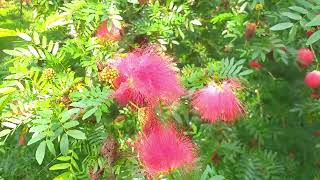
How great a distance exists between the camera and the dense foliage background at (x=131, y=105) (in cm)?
151

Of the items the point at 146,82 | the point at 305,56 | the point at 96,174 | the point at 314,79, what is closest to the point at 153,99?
the point at 146,82

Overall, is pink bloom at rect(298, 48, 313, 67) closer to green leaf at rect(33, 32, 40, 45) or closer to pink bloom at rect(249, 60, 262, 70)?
pink bloom at rect(249, 60, 262, 70)

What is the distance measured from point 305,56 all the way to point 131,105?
1156mm

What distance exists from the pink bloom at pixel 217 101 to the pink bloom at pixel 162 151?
248 millimetres

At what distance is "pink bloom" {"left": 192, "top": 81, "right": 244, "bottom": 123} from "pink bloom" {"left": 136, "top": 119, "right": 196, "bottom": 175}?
0.81 feet

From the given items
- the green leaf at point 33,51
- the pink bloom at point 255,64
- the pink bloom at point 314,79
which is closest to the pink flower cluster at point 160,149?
the green leaf at point 33,51

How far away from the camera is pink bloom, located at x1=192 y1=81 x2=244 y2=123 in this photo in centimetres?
166

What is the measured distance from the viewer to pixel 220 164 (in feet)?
7.89

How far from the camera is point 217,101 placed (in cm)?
168

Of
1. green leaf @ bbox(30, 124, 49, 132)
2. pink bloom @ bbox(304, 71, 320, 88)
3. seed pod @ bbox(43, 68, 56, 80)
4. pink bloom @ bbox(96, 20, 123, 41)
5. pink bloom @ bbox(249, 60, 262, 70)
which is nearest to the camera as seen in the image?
green leaf @ bbox(30, 124, 49, 132)

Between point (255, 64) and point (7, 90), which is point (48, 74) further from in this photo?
point (255, 64)

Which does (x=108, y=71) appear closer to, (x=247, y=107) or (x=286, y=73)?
(x=247, y=107)

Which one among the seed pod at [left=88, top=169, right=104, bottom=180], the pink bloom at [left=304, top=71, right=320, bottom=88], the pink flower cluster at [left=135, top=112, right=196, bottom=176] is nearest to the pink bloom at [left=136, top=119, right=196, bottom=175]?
the pink flower cluster at [left=135, top=112, right=196, bottom=176]

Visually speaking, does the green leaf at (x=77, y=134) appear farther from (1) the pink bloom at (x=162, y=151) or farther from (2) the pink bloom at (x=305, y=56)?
(2) the pink bloom at (x=305, y=56)
